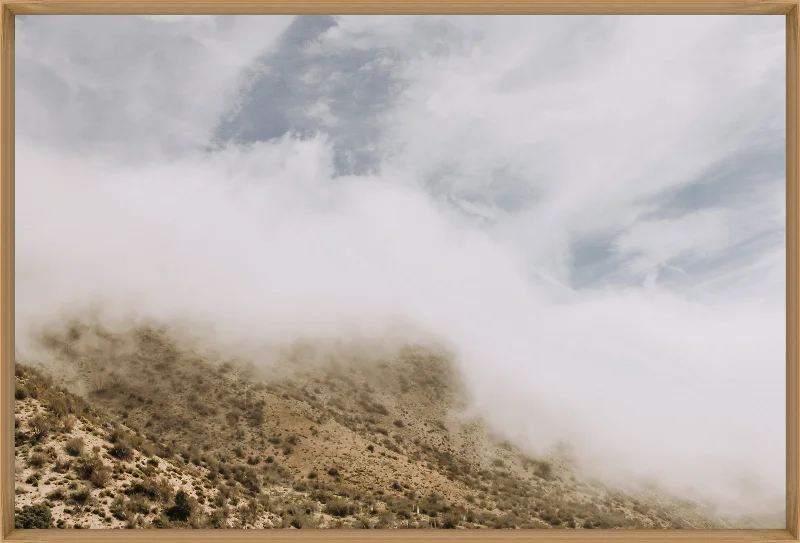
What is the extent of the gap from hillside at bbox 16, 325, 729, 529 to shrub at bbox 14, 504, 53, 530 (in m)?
0.03

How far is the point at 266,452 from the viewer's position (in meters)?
18.5

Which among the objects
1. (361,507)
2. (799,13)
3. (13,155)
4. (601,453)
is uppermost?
(799,13)

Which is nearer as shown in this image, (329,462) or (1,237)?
(1,237)

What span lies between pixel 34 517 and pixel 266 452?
1160 cm

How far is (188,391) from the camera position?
2298 cm

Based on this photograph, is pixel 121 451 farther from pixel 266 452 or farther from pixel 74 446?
pixel 266 452

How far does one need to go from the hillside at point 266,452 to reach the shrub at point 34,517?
0.09ft

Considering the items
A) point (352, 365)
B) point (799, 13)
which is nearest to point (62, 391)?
point (799, 13)

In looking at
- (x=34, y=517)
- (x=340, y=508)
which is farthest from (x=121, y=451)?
(x=340, y=508)

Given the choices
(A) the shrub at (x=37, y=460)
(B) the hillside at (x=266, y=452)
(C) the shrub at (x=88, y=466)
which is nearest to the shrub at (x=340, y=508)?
(B) the hillside at (x=266, y=452)

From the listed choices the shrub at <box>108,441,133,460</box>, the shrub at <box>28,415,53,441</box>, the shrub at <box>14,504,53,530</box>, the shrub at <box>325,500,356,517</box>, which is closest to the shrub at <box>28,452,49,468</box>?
the shrub at <box>28,415,53,441</box>

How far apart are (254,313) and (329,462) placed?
3033 centimetres
